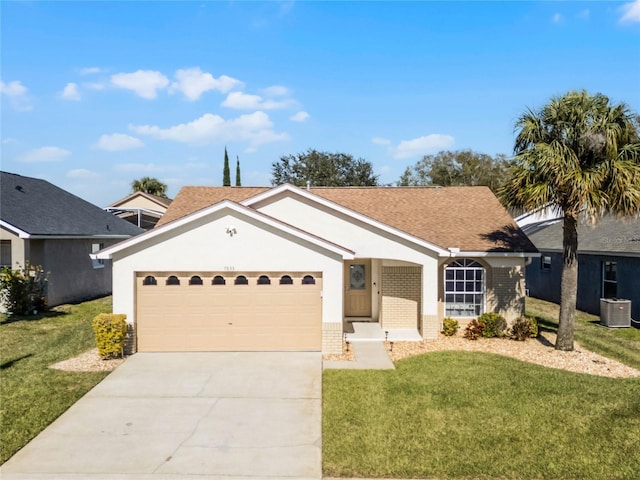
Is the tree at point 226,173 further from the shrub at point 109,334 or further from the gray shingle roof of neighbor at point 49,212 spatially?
the shrub at point 109,334

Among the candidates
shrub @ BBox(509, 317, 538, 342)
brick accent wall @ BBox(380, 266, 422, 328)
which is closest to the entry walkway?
brick accent wall @ BBox(380, 266, 422, 328)

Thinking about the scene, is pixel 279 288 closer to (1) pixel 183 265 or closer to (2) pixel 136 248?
(1) pixel 183 265

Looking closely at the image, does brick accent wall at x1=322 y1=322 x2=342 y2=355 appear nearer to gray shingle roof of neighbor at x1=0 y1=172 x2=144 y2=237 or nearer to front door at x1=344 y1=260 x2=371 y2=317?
front door at x1=344 y1=260 x2=371 y2=317

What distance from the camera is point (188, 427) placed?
911 centimetres

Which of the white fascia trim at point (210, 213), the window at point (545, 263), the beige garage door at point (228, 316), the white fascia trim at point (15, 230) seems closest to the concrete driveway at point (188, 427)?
the beige garage door at point (228, 316)

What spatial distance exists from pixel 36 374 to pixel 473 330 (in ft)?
43.5

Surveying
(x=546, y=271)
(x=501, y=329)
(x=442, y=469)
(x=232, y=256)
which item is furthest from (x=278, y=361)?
(x=546, y=271)

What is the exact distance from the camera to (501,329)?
16.5 m

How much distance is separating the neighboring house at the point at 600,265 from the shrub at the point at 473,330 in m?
5.44

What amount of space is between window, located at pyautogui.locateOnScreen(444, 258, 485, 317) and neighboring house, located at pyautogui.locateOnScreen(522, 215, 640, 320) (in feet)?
14.3

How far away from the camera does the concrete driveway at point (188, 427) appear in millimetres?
7586

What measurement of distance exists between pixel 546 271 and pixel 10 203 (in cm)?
2702

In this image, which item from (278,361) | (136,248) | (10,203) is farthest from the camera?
(10,203)

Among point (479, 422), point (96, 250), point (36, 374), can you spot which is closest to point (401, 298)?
point (479, 422)
